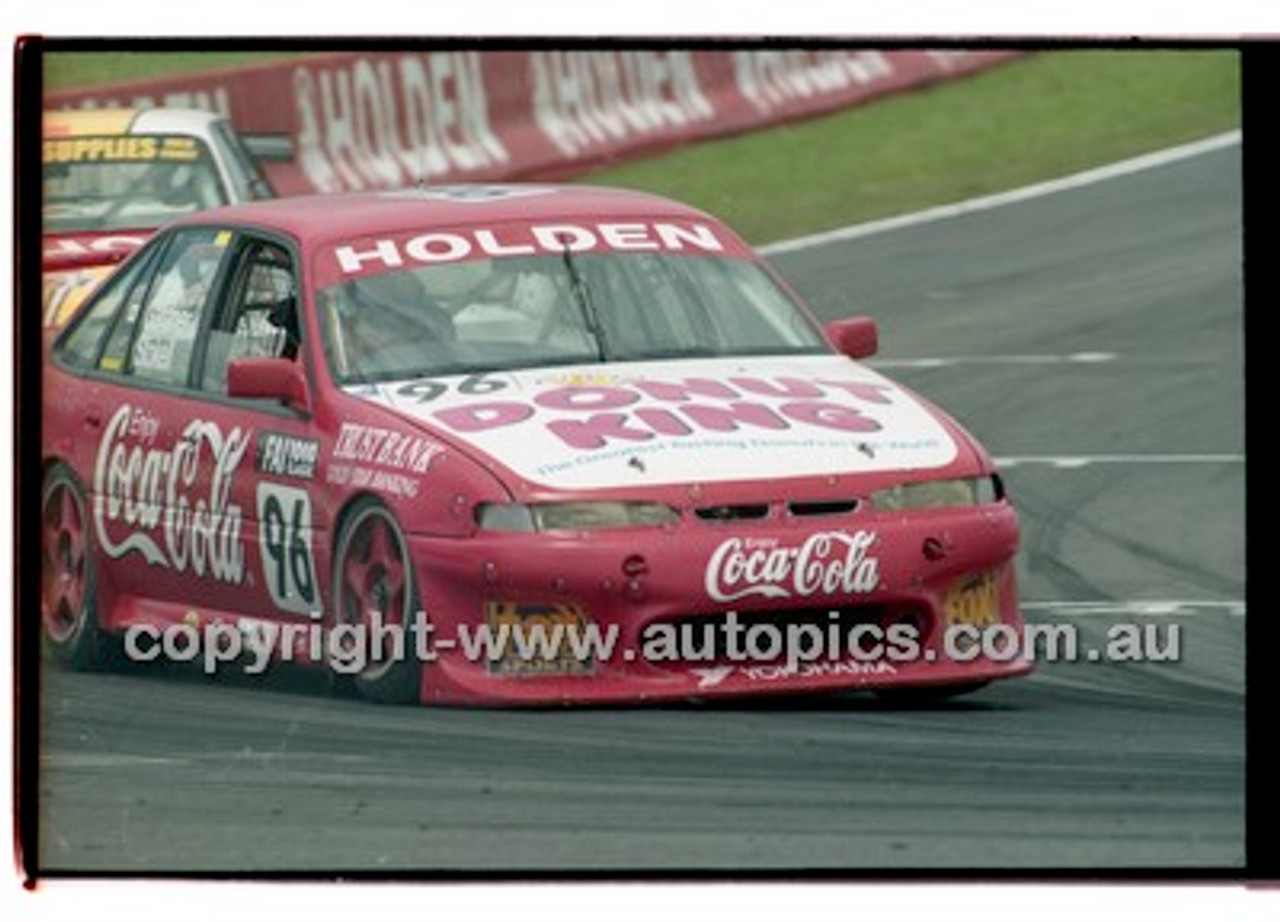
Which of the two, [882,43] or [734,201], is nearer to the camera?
[882,43]

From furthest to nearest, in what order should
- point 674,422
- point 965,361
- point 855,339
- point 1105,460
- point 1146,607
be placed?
point 1105,460 → point 965,361 → point 855,339 → point 1146,607 → point 674,422

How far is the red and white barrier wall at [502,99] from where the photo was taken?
15648mm

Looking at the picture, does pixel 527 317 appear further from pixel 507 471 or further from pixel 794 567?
pixel 794 567

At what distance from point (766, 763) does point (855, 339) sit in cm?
130

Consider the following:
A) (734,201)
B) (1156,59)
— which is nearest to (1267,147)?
(1156,59)

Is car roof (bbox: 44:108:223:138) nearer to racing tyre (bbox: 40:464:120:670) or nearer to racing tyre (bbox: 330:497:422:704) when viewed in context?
racing tyre (bbox: 40:464:120:670)

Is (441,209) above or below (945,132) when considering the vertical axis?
above

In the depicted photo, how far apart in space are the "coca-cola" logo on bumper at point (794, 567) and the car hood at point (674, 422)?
0.59 feet

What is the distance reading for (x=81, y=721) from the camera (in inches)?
608

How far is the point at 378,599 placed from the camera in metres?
15.5

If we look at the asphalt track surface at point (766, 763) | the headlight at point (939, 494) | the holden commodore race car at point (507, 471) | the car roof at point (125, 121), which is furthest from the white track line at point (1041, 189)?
the car roof at point (125, 121)

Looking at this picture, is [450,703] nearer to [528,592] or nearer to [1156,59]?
[528,592]

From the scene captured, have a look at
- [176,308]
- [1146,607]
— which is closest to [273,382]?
[176,308]
